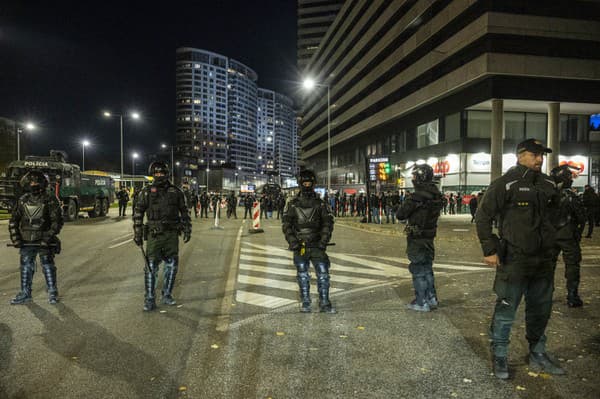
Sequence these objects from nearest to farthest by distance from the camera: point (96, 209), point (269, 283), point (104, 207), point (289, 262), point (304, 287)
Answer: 1. point (304, 287)
2. point (269, 283)
3. point (289, 262)
4. point (96, 209)
5. point (104, 207)

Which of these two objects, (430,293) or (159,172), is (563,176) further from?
(159,172)

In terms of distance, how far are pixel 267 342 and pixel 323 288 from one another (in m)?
1.45

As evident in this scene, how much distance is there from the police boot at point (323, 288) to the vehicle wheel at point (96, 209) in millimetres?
23552

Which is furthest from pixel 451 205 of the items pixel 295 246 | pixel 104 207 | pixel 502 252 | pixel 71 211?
pixel 502 252

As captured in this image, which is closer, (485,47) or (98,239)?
(98,239)

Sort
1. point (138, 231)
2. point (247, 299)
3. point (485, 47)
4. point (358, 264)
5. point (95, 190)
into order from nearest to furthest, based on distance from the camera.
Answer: point (138, 231) < point (247, 299) < point (358, 264) < point (95, 190) < point (485, 47)

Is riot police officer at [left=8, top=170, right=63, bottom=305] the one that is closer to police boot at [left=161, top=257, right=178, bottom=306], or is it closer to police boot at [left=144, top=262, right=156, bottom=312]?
police boot at [left=144, top=262, right=156, bottom=312]

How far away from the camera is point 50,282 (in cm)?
606

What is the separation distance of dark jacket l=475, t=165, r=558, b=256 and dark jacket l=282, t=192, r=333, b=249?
225 centimetres

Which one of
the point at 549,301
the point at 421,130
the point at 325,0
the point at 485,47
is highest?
the point at 325,0

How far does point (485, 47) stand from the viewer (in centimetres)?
2797

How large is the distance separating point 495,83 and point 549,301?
28697mm

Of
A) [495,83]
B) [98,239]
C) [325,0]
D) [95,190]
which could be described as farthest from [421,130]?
[325,0]

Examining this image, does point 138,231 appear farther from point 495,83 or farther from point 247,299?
→ point 495,83
